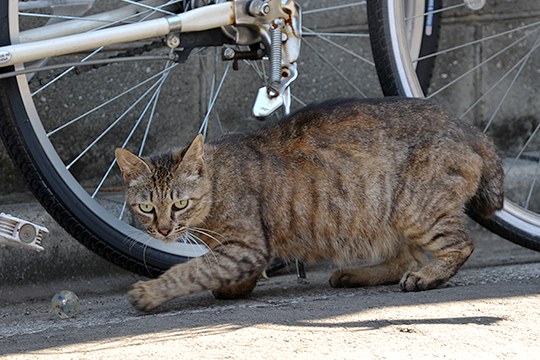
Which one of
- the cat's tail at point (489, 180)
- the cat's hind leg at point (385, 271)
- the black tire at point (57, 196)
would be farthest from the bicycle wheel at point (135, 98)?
the cat's tail at point (489, 180)

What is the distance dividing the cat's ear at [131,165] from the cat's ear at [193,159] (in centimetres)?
13

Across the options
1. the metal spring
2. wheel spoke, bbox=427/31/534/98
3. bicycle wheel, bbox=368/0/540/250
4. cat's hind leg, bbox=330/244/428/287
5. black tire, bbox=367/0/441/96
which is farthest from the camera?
bicycle wheel, bbox=368/0/540/250

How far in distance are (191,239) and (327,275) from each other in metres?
0.86

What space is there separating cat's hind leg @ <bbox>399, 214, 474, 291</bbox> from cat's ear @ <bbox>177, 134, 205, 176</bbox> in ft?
2.85

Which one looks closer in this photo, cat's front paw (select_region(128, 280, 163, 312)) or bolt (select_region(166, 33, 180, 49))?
cat's front paw (select_region(128, 280, 163, 312))

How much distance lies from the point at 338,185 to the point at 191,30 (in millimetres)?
788

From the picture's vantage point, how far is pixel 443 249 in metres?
3.96

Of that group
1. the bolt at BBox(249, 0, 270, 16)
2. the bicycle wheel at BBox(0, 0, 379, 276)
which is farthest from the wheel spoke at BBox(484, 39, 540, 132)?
the bolt at BBox(249, 0, 270, 16)

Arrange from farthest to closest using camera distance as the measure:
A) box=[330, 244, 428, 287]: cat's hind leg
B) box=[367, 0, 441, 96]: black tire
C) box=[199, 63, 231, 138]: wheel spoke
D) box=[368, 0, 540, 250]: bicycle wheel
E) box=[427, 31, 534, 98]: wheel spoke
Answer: box=[368, 0, 540, 250]: bicycle wheel → box=[427, 31, 534, 98]: wheel spoke → box=[199, 63, 231, 138]: wheel spoke → box=[367, 0, 441, 96]: black tire → box=[330, 244, 428, 287]: cat's hind leg

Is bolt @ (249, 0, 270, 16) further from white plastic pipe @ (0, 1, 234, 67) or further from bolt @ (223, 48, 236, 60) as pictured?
bolt @ (223, 48, 236, 60)

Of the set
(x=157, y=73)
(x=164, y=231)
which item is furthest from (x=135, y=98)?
(x=164, y=231)

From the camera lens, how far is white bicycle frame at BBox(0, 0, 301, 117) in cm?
370

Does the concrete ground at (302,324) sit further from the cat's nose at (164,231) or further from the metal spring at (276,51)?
the metal spring at (276,51)

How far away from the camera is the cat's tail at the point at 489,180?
401 cm
